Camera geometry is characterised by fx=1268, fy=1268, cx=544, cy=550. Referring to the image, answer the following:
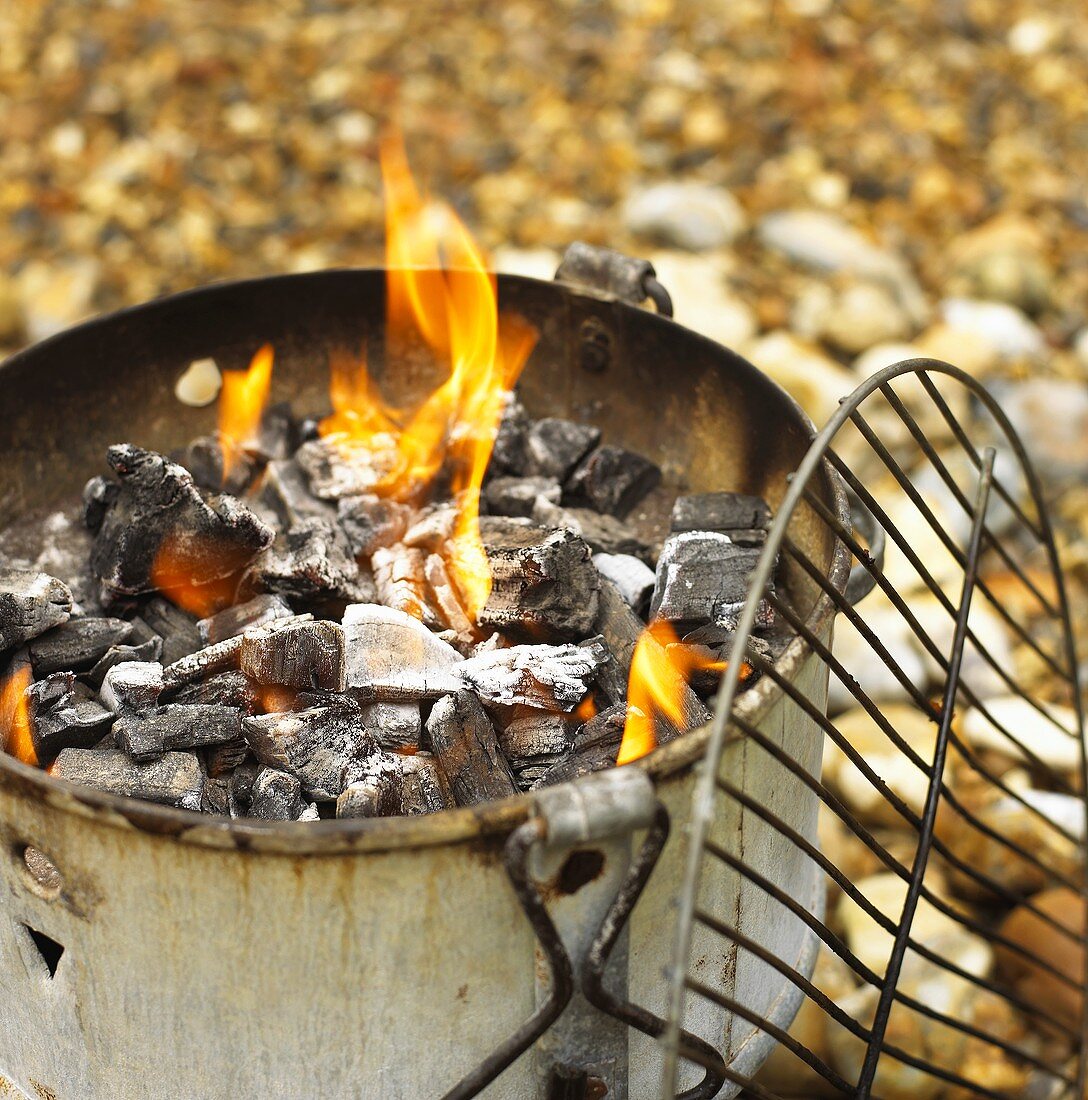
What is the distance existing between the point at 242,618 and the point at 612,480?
27.9 inches

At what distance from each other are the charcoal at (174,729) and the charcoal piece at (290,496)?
20.6 inches

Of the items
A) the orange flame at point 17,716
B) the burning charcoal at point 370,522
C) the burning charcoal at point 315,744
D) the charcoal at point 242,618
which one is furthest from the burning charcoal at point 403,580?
the orange flame at point 17,716

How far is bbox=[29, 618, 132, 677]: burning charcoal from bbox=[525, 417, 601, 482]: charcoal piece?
77cm

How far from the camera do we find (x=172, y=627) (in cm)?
186

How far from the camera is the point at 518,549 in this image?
1796 mm

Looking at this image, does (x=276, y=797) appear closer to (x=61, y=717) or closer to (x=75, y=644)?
(x=61, y=717)

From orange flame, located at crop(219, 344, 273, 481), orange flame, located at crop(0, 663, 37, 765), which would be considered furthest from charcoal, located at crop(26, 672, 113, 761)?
orange flame, located at crop(219, 344, 273, 481)

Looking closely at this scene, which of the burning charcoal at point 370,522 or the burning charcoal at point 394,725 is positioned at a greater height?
the burning charcoal at point 370,522

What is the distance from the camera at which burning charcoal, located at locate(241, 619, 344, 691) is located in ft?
5.43

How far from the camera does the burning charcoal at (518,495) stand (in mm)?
2123

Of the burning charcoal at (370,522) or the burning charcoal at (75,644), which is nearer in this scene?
the burning charcoal at (75,644)

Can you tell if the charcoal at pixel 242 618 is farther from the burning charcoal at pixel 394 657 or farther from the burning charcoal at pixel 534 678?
the burning charcoal at pixel 534 678

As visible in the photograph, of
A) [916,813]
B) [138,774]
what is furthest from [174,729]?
[916,813]

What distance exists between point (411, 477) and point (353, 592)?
0.33 metres
